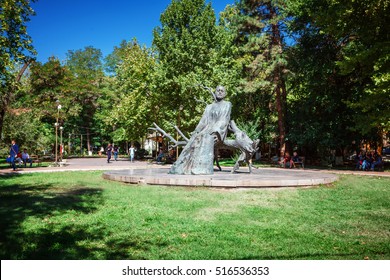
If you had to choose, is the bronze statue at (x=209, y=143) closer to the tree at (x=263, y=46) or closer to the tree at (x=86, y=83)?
the tree at (x=263, y=46)

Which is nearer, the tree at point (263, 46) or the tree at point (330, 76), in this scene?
the tree at point (330, 76)

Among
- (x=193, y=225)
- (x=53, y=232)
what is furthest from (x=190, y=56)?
(x=53, y=232)

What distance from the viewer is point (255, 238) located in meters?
5.11

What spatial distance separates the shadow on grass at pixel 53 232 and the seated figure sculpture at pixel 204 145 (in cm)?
414

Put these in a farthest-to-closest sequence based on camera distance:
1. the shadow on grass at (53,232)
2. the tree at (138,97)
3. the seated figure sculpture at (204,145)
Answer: the tree at (138,97) → the seated figure sculpture at (204,145) → the shadow on grass at (53,232)

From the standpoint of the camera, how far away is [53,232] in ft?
17.5

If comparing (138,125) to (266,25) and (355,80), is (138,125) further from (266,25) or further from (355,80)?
(355,80)

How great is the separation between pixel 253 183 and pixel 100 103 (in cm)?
4199

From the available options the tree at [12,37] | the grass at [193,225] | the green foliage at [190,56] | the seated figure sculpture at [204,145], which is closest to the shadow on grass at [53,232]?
the grass at [193,225]

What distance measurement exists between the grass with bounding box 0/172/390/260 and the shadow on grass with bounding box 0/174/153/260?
14 millimetres

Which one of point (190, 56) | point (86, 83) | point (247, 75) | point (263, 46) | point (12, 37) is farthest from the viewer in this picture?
point (86, 83)

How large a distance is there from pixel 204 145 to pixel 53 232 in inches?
285

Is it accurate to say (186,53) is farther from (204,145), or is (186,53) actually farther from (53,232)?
(53,232)

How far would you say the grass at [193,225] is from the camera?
449cm
